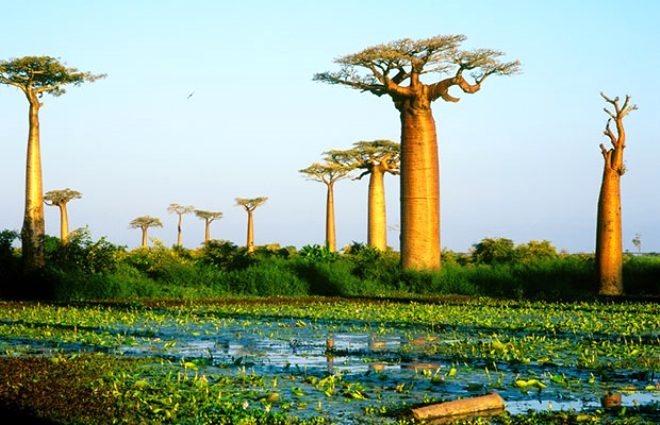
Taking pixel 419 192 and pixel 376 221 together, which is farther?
pixel 376 221

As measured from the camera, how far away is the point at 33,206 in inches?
899

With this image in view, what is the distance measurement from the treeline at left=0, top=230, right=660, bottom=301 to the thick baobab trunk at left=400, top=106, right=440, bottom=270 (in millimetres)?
555

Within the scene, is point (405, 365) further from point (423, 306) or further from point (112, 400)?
point (423, 306)

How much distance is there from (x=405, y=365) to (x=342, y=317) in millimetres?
6290

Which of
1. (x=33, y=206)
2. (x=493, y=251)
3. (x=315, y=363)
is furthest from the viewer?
(x=493, y=251)

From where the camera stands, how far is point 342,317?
623 inches

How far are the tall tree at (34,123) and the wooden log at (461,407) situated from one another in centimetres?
1696

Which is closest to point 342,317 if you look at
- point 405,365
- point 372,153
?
point 405,365

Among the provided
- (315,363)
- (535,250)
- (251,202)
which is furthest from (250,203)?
(315,363)

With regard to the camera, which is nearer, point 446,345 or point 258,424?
point 258,424

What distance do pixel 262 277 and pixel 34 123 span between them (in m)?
6.43

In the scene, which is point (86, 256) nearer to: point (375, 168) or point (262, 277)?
point (262, 277)

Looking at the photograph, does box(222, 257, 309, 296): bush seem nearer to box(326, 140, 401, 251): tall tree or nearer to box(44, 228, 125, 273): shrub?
box(44, 228, 125, 273): shrub

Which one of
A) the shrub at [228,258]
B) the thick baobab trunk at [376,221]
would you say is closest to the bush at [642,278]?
the shrub at [228,258]
